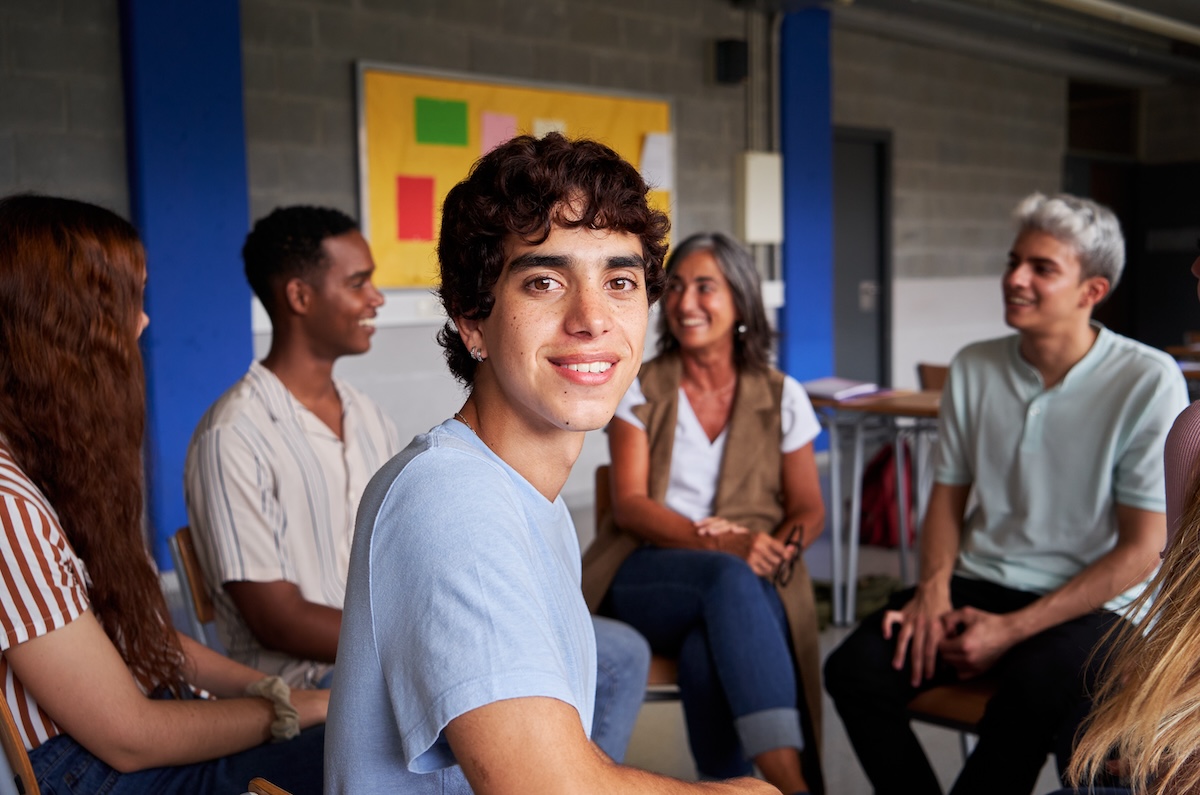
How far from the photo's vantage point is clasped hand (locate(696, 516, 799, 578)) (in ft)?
7.54

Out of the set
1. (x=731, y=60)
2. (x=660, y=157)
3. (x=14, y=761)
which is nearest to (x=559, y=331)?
(x=14, y=761)

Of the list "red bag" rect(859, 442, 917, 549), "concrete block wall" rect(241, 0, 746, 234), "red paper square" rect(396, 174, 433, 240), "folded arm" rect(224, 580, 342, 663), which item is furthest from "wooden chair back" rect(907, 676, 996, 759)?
"red paper square" rect(396, 174, 433, 240)

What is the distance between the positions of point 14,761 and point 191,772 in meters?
0.28

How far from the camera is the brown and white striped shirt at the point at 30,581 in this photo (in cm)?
125

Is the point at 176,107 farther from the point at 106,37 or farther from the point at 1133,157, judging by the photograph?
the point at 1133,157

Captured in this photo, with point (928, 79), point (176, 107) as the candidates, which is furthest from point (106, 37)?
point (928, 79)

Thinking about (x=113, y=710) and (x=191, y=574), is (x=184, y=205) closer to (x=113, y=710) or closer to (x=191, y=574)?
(x=191, y=574)

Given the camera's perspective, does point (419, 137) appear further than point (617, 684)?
Yes

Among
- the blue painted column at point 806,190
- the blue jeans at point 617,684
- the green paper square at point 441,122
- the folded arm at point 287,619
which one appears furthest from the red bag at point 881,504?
the folded arm at point 287,619

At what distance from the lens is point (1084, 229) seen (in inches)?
88.1

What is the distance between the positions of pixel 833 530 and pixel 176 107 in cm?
276

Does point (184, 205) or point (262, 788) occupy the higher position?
point (184, 205)

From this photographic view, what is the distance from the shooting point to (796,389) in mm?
2574

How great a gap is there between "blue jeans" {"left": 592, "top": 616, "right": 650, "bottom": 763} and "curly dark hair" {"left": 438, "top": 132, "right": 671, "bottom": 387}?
0.95 meters
